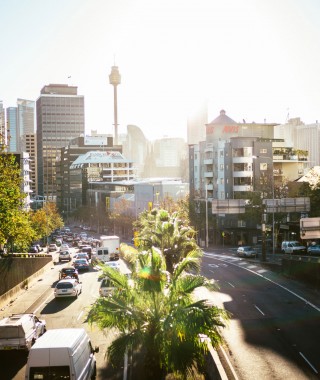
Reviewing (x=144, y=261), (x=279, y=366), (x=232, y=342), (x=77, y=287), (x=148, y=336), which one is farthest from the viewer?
(x=77, y=287)

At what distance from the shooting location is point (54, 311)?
33469 mm

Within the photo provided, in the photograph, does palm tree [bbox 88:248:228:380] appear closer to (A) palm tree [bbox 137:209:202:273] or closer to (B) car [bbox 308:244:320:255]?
(A) palm tree [bbox 137:209:202:273]

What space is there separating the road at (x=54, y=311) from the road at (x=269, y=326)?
5371 millimetres

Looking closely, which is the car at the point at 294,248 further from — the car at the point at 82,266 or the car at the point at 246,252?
the car at the point at 82,266

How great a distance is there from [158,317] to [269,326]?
14.3 m

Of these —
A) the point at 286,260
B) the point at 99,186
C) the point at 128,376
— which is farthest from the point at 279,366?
the point at 99,186

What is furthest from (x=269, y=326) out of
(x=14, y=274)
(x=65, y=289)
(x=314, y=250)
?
(x=314, y=250)

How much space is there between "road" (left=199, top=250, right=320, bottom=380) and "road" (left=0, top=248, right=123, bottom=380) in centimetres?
537

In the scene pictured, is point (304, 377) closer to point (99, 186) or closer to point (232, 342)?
point (232, 342)

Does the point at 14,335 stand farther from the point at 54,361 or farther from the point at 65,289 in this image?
the point at 65,289

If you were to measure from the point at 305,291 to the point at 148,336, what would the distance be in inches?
1032

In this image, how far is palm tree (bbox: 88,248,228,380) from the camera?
15.2 metres

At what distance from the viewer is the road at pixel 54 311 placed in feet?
67.8

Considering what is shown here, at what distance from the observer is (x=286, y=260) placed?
47.1m
